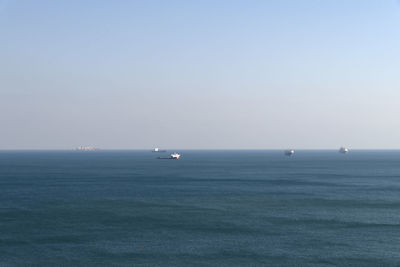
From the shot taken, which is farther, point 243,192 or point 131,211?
point 243,192

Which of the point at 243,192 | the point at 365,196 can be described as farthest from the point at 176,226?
the point at 365,196

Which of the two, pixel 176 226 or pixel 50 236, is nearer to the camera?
pixel 50 236

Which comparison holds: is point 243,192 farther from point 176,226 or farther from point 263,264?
point 263,264

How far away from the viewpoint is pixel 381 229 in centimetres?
7519

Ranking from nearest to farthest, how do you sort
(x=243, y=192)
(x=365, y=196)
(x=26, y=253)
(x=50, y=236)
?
1. (x=26, y=253)
2. (x=50, y=236)
3. (x=365, y=196)
4. (x=243, y=192)

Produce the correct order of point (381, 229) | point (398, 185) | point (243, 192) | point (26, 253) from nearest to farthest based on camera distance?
point (26, 253)
point (381, 229)
point (243, 192)
point (398, 185)

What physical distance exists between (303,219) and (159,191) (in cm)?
5290

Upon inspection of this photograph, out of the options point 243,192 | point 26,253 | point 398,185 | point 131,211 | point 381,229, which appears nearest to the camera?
point 26,253

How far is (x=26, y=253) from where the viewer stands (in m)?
60.4


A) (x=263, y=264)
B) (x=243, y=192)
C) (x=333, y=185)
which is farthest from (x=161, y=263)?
(x=333, y=185)

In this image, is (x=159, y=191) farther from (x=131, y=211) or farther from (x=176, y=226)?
(x=176, y=226)

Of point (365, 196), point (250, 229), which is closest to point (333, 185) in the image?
point (365, 196)

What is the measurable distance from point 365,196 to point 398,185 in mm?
35677

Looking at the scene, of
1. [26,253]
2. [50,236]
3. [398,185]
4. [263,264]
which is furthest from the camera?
[398,185]
